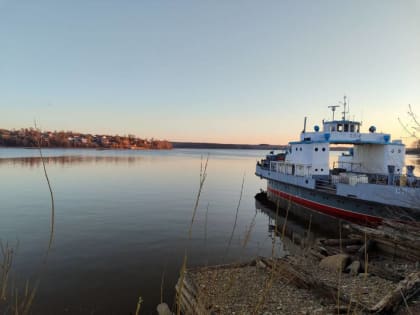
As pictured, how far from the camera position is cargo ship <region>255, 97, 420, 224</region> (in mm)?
14828

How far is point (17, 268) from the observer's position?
941cm

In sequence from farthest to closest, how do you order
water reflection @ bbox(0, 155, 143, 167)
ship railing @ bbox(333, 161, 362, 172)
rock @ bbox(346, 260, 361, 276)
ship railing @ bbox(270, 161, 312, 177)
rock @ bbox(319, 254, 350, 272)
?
water reflection @ bbox(0, 155, 143, 167) → ship railing @ bbox(333, 161, 362, 172) → ship railing @ bbox(270, 161, 312, 177) → rock @ bbox(319, 254, 350, 272) → rock @ bbox(346, 260, 361, 276)

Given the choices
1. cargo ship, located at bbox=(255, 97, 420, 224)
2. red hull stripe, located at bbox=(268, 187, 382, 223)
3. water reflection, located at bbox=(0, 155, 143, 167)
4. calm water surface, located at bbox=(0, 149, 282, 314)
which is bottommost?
calm water surface, located at bbox=(0, 149, 282, 314)

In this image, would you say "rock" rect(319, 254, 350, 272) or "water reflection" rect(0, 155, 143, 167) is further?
"water reflection" rect(0, 155, 143, 167)

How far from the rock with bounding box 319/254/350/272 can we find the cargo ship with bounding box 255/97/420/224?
6948 millimetres

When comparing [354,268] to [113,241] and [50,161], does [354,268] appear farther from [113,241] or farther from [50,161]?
[50,161]

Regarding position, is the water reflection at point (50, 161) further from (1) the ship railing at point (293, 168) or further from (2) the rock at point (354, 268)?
(2) the rock at point (354, 268)

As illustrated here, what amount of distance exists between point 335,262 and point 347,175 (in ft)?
35.3

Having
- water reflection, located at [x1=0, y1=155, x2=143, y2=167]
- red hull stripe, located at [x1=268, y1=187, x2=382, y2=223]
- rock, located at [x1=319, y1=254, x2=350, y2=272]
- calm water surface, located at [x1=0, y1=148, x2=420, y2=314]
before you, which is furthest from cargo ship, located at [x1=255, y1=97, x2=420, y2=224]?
water reflection, located at [x1=0, y1=155, x2=143, y2=167]

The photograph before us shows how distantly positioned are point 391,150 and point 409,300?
56.5 feet

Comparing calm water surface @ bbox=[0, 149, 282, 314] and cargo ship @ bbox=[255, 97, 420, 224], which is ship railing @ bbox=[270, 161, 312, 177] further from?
calm water surface @ bbox=[0, 149, 282, 314]

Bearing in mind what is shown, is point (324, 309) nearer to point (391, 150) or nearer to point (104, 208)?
point (104, 208)

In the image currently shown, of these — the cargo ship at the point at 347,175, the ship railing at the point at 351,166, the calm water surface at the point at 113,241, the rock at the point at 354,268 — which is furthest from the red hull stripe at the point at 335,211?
the rock at the point at 354,268

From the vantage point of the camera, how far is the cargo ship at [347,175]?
14.8 m
